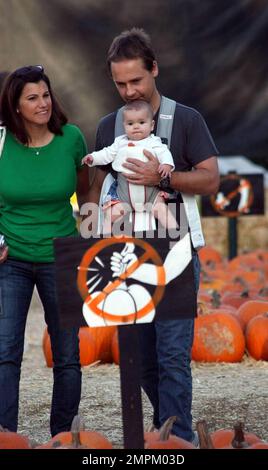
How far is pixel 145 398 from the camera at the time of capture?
249 inches

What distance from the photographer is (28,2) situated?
27.7 feet

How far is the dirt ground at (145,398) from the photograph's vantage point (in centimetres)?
568

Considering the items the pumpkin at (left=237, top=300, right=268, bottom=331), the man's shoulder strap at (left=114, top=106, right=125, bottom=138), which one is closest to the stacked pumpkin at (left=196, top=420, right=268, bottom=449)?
the man's shoulder strap at (left=114, top=106, right=125, bottom=138)

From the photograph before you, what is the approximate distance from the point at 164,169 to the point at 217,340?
11.2ft

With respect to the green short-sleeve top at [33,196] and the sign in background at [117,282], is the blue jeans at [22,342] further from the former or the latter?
the sign in background at [117,282]

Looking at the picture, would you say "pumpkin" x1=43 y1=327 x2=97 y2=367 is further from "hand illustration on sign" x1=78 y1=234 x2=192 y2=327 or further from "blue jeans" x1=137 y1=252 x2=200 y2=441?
"hand illustration on sign" x1=78 y1=234 x2=192 y2=327

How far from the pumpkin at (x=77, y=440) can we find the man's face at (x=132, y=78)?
1325 millimetres

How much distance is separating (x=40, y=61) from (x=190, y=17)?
1.18m

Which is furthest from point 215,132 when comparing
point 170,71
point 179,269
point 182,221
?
point 179,269

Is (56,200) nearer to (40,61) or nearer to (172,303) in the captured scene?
(172,303)

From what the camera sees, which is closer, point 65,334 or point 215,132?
point 65,334

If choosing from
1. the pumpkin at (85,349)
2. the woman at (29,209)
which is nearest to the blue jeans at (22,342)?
the woman at (29,209)

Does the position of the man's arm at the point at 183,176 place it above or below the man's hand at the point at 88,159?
below

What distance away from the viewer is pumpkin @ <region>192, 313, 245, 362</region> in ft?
25.4
